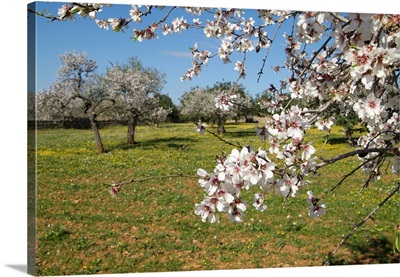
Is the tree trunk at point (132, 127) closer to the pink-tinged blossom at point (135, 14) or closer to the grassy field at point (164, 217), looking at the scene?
the grassy field at point (164, 217)

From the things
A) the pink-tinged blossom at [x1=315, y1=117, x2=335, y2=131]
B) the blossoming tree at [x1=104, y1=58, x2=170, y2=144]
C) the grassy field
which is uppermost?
the blossoming tree at [x1=104, y1=58, x2=170, y2=144]

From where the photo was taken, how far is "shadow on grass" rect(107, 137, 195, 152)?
3.27m

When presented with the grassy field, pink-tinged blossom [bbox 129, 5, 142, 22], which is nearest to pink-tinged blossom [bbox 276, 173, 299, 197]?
pink-tinged blossom [bbox 129, 5, 142, 22]

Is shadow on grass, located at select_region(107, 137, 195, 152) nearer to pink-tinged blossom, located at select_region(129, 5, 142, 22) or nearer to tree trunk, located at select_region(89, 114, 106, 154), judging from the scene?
tree trunk, located at select_region(89, 114, 106, 154)

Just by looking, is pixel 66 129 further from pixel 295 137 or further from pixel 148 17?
pixel 295 137

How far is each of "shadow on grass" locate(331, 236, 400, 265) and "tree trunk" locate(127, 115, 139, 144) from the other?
1.53 meters

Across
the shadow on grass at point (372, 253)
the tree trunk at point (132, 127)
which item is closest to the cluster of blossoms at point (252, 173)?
the tree trunk at point (132, 127)

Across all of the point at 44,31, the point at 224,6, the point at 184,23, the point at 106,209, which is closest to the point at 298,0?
the point at 224,6

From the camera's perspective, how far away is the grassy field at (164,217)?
2912 millimetres

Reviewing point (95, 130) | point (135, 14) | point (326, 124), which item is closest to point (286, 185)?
point (326, 124)

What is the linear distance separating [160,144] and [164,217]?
49 cm

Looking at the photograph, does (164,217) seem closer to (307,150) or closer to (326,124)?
(326,124)

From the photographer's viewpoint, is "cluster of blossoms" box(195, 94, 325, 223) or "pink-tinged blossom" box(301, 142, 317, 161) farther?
"pink-tinged blossom" box(301, 142, 317, 161)

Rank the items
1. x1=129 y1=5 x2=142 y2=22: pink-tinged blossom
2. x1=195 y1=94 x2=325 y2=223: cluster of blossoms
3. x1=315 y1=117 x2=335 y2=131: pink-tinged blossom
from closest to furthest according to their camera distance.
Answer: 1. x1=195 y1=94 x2=325 y2=223: cluster of blossoms
2. x1=129 y1=5 x2=142 y2=22: pink-tinged blossom
3. x1=315 y1=117 x2=335 y2=131: pink-tinged blossom
